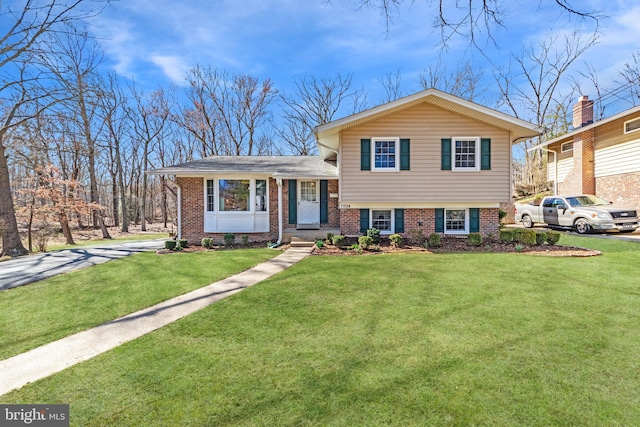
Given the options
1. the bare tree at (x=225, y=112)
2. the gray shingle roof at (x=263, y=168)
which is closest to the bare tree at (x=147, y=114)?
the bare tree at (x=225, y=112)

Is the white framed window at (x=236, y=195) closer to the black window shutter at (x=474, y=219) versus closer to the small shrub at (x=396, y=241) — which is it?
the small shrub at (x=396, y=241)

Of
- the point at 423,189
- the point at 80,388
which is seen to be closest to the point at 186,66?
the point at 423,189

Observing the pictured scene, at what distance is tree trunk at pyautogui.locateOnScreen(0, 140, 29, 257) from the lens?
10.7 m

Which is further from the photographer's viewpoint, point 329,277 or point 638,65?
point 638,65

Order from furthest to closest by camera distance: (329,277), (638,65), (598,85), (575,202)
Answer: (598,85) → (638,65) → (575,202) → (329,277)

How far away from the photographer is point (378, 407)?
2416mm

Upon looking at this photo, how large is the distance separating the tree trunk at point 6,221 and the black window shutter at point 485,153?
17405 millimetres

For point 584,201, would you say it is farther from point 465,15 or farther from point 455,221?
point 465,15

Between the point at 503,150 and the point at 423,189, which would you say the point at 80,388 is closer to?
the point at 423,189

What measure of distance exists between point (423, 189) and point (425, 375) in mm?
8694

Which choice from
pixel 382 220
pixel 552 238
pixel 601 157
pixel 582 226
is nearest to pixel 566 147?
pixel 601 157

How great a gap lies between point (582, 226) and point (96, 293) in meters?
16.7

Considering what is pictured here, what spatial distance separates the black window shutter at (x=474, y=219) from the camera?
11.1m

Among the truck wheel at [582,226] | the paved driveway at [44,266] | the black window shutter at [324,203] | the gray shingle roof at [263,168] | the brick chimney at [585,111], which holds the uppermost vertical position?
the brick chimney at [585,111]
